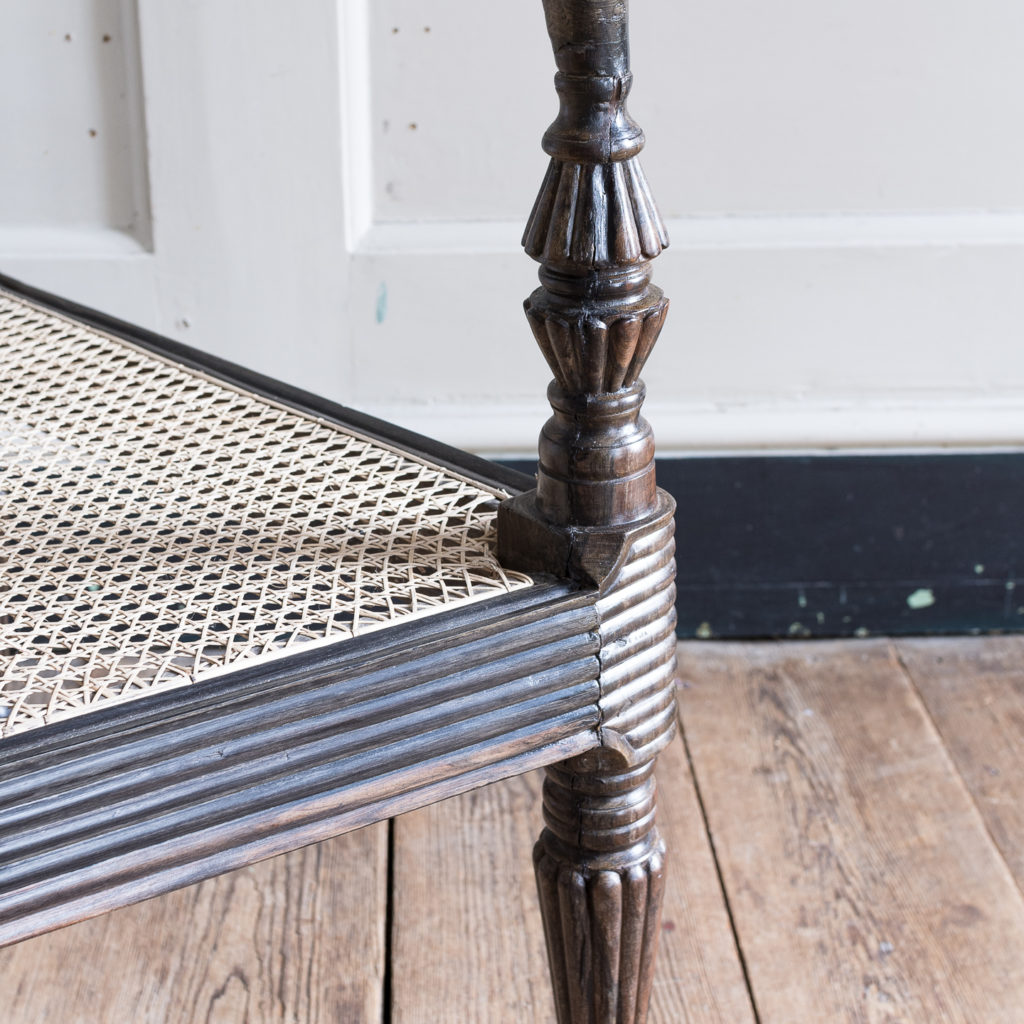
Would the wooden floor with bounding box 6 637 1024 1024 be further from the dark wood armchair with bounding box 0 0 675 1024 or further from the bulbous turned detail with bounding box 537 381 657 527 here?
the bulbous turned detail with bounding box 537 381 657 527

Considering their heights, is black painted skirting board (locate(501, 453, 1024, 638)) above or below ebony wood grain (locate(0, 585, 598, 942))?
below

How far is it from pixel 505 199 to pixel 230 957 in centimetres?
56

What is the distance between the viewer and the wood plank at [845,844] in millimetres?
750

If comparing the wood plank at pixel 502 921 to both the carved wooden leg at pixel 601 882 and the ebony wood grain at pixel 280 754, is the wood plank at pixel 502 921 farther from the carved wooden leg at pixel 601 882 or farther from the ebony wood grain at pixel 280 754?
the ebony wood grain at pixel 280 754

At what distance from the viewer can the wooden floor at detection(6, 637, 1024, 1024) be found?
739 mm

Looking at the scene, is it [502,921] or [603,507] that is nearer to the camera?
[603,507]

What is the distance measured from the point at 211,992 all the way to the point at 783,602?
562 mm

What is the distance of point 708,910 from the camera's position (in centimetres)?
81

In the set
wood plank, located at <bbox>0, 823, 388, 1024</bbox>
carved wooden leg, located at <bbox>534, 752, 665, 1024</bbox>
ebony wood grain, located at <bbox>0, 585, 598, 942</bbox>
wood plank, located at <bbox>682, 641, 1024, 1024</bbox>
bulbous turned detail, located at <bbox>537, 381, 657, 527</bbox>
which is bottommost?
wood plank, located at <bbox>0, 823, 388, 1024</bbox>

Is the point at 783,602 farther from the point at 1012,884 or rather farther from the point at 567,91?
the point at 567,91

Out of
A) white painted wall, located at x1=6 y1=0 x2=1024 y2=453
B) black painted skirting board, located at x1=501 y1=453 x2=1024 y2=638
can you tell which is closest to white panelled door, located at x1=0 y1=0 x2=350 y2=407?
white painted wall, located at x1=6 y1=0 x2=1024 y2=453

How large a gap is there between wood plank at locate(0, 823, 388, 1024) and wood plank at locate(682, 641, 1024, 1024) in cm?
23

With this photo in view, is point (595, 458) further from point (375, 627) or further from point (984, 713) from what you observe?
point (984, 713)

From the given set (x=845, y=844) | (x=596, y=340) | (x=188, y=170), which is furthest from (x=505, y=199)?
(x=596, y=340)
